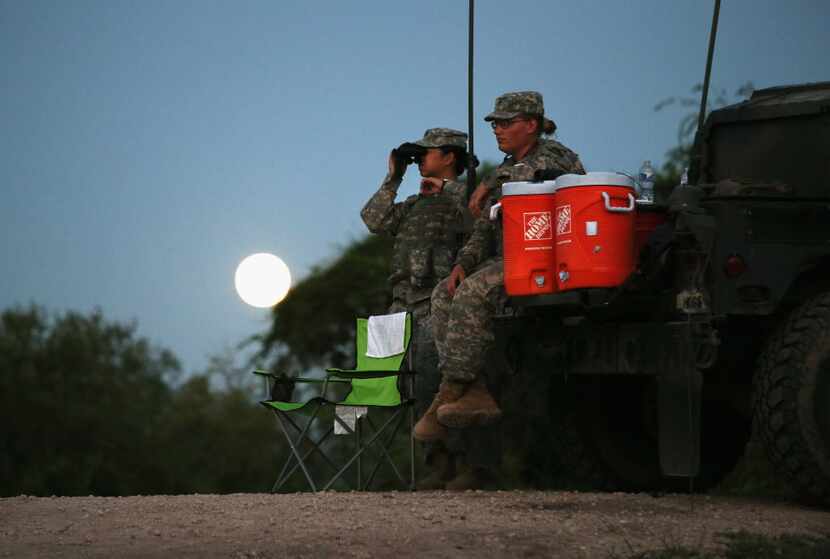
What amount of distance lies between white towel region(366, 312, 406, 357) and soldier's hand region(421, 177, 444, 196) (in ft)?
2.62

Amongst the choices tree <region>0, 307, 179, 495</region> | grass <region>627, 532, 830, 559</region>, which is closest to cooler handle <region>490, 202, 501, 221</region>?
grass <region>627, 532, 830, 559</region>

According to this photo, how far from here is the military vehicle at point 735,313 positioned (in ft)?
22.9

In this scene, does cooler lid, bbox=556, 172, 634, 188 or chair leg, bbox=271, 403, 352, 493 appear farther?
chair leg, bbox=271, 403, 352, 493

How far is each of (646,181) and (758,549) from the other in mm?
2541

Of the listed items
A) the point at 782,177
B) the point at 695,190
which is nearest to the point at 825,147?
the point at 782,177

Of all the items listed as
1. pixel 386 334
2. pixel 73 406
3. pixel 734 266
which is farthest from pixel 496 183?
pixel 73 406

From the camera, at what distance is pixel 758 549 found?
19.3 feet

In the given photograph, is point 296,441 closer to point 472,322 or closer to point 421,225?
point 421,225

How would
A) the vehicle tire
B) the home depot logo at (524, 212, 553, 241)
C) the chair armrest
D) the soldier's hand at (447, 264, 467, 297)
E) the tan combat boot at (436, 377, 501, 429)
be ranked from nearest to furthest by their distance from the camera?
the vehicle tire
the home depot logo at (524, 212, 553, 241)
the tan combat boot at (436, 377, 501, 429)
the soldier's hand at (447, 264, 467, 297)
the chair armrest

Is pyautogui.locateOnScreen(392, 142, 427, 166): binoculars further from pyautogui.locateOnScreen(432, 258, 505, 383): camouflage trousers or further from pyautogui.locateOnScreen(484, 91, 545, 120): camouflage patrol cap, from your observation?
pyautogui.locateOnScreen(432, 258, 505, 383): camouflage trousers

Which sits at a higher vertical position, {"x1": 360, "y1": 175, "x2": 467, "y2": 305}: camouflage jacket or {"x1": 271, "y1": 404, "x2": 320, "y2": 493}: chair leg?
{"x1": 360, "y1": 175, "x2": 467, "y2": 305}: camouflage jacket

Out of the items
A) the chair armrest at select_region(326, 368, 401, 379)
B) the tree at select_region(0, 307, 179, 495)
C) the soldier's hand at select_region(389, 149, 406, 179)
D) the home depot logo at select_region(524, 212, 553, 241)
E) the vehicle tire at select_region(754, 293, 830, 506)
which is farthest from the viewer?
the tree at select_region(0, 307, 179, 495)

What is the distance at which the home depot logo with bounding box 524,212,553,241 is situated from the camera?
7.21 m

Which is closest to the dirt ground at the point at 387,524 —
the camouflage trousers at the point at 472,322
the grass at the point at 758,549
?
the grass at the point at 758,549
